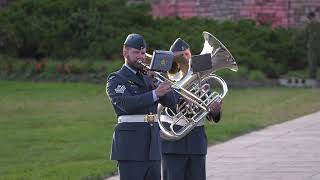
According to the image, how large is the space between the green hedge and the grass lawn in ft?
7.16

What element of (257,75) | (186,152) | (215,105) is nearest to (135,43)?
(215,105)

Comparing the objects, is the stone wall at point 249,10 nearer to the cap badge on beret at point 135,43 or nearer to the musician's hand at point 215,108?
the musician's hand at point 215,108

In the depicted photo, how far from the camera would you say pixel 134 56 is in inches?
374

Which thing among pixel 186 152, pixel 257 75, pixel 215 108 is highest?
pixel 215 108

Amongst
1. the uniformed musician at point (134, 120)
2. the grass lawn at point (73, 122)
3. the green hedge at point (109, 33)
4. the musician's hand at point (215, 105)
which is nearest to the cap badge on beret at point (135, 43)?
the uniformed musician at point (134, 120)

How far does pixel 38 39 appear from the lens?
31.6 m

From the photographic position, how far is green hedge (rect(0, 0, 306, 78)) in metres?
30.6

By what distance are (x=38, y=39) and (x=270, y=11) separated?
29.9ft

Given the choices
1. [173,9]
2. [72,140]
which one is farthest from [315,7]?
[72,140]

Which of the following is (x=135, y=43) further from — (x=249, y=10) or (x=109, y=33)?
(x=249, y=10)

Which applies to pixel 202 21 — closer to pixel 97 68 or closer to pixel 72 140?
pixel 97 68

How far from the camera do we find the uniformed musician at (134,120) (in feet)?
31.1

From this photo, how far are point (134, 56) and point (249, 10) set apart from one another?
2794cm

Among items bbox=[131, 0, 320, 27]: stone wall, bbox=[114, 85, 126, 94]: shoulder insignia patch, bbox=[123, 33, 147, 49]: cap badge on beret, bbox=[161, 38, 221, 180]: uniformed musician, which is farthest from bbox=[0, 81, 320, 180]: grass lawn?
bbox=[131, 0, 320, 27]: stone wall
